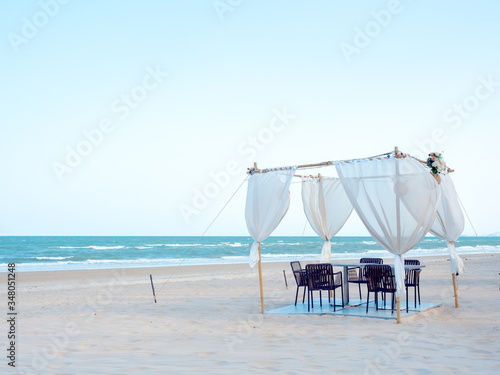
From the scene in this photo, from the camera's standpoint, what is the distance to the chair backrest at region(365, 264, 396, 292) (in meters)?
6.78

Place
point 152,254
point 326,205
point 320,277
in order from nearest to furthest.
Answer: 1. point 320,277
2. point 326,205
3. point 152,254

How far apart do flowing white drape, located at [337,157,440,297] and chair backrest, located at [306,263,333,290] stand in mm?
1139

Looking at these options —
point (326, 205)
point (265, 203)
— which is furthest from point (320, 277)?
point (326, 205)

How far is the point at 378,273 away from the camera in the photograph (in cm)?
684

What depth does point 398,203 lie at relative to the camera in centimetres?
643

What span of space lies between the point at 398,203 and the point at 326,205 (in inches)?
116

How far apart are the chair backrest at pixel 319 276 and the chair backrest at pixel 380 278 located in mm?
674

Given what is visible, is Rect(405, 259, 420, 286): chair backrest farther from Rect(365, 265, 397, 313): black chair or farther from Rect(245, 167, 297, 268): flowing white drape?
Rect(245, 167, 297, 268): flowing white drape

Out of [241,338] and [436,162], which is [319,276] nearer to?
[241,338]

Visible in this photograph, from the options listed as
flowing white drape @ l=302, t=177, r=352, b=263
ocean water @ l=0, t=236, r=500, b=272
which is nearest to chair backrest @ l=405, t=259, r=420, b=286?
flowing white drape @ l=302, t=177, r=352, b=263

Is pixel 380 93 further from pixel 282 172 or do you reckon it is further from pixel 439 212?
pixel 282 172

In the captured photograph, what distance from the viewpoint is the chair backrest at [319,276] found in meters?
7.32

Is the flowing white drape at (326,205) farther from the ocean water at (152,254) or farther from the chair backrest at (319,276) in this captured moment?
the ocean water at (152,254)

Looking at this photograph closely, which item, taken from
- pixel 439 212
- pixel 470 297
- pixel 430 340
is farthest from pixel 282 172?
pixel 470 297
